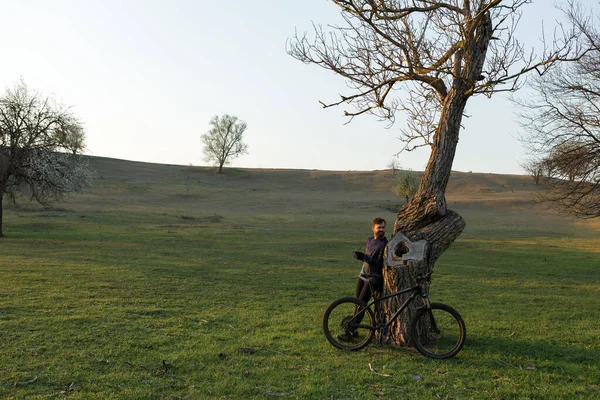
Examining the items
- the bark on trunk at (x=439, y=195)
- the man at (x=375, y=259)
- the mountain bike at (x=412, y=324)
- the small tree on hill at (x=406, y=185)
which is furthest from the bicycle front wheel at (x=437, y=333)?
the small tree on hill at (x=406, y=185)

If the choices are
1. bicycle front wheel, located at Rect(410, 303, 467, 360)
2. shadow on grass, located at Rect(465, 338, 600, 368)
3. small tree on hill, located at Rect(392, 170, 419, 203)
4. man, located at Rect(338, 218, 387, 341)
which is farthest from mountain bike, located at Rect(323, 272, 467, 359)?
small tree on hill, located at Rect(392, 170, 419, 203)

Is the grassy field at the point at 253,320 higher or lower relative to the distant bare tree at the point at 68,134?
lower

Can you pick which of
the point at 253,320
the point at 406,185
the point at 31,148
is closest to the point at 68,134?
the point at 31,148

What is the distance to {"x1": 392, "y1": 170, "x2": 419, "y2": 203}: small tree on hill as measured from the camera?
68500 mm

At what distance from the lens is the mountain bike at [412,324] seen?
7.59 m

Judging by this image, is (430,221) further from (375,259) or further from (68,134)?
(68,134)

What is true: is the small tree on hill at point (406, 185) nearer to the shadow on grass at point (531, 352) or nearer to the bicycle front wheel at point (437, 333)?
the bicycle front wheel at point (437, 333)

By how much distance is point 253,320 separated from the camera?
10008 millimetres

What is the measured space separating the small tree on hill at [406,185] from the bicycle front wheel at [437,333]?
60164 millimetres

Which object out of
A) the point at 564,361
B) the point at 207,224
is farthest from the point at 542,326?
the point at 207,224

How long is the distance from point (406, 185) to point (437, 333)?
206 feet

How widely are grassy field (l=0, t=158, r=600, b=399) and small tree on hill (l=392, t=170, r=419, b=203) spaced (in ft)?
118

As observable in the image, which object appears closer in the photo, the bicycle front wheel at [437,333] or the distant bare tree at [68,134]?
the bicycle front wheel at [437,333]

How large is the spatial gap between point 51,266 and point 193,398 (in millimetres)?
13621
